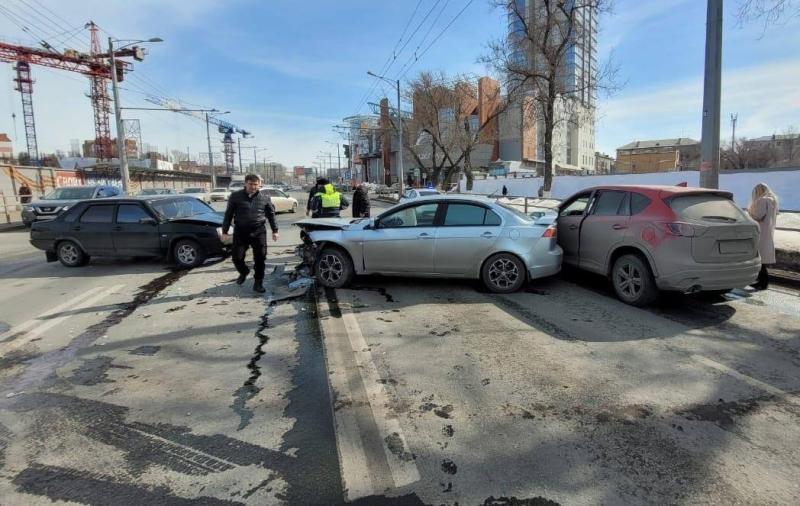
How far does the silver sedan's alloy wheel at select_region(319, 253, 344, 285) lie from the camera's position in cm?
752

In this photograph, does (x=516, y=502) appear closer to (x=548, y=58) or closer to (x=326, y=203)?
(x=326, y=203)

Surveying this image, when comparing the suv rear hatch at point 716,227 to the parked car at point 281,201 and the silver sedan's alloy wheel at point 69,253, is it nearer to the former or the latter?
the silver sedan's alloy wheel at point 69,253

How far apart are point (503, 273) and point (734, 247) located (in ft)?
9.42

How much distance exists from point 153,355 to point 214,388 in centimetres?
124

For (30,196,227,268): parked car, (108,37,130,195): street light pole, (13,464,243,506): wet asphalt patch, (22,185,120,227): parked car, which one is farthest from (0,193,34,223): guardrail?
(13,464,243,506): wet asphalt patch

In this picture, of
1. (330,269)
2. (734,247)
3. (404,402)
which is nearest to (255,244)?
(330,269)

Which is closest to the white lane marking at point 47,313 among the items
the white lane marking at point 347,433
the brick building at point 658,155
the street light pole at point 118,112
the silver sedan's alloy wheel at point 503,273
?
the white lane marking at point 347,433

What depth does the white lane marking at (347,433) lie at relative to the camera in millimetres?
2691

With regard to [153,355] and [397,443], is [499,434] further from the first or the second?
[153,355]

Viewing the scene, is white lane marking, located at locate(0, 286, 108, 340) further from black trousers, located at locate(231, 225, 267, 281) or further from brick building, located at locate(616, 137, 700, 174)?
brick building, located at locate(616, 137, 700, 174)

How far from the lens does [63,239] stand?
9953 mm

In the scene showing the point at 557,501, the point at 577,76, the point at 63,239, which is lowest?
the point at 557,501

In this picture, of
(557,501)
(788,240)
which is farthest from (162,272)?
(788,240)

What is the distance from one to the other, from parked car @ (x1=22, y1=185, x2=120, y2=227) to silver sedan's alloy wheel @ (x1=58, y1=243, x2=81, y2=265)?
27.2 ft
